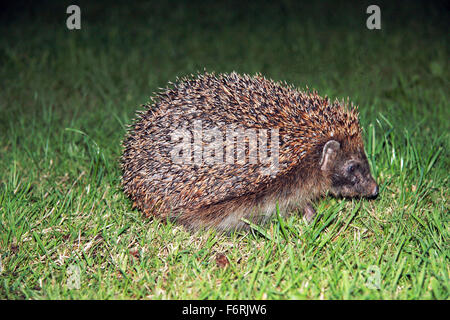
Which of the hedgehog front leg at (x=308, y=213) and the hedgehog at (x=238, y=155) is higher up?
the hedgehog at (x=238, y=155)

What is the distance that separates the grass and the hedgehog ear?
1.43 feet

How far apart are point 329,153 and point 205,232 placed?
4.73 feet

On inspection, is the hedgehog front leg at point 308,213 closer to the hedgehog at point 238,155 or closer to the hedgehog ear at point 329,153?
the hedgehog at point 238,155

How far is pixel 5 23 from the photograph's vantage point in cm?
1181

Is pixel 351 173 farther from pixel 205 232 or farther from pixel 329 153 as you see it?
pixel 205 232

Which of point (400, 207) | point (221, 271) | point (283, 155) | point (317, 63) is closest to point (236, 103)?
point (283, 155)

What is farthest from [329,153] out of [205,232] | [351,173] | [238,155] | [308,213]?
[205,232]

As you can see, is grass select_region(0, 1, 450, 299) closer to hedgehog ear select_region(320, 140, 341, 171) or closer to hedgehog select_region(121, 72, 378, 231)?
hedgehog select_region(121, 72, 378, 231)

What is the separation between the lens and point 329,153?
4793 mm

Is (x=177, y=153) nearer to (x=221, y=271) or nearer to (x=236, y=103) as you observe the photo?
(x=236, y=103)

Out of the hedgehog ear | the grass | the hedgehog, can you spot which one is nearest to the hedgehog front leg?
the hedgehog

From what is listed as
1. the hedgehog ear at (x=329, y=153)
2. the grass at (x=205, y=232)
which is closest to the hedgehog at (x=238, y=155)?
the hedgehog ear at (x=329, y=153)

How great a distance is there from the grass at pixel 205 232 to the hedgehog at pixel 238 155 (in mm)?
233

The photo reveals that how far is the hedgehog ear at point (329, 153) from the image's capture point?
471cm
